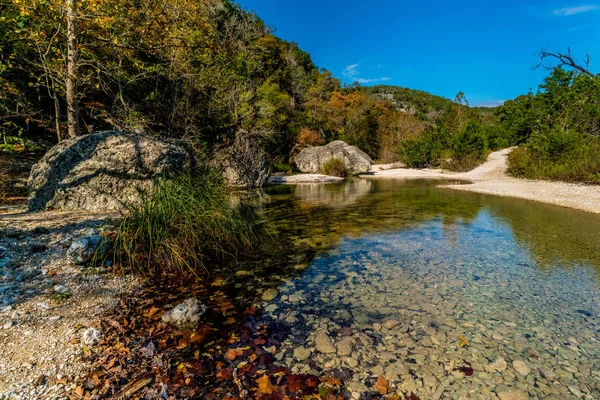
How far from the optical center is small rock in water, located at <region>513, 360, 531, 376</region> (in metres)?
2.29

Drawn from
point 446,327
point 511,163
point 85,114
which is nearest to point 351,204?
point 446,327

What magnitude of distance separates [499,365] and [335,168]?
776 inches

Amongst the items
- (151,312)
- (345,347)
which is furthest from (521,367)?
(151,312)

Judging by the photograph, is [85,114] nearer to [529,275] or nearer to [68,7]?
[68,7]

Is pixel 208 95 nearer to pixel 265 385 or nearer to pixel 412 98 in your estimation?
pixel 265 385

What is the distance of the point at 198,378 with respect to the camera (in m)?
2.14

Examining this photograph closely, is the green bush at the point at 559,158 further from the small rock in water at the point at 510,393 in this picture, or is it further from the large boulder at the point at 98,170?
the large boulder at the point at 98,170

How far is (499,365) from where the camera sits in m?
2.37

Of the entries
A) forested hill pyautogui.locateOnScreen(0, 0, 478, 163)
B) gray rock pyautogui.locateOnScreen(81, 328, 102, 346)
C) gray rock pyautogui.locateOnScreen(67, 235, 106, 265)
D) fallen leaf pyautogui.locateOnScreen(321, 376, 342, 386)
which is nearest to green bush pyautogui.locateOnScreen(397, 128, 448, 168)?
forested hill pyautogui.locateOnScreen(0, 0, 478, 163)

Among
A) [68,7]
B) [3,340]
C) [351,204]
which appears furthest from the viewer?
[351,204]

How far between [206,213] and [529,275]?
194 inches

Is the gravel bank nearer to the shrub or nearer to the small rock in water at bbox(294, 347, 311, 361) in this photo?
the small rock in water at bbox(294, 347, 311, 361)

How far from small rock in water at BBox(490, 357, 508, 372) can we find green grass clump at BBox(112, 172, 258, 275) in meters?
3.51

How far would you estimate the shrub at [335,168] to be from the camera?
854 inches
